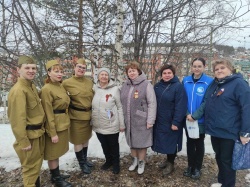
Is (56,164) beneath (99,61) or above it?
beneath

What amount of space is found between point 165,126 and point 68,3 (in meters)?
5.02

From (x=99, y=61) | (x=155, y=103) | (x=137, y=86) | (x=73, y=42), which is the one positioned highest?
(x=73, y=42)

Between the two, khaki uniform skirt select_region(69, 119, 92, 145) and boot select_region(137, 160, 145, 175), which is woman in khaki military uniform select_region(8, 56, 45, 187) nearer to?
khaki uniform skirt select_region(69, 119, 92, 145)

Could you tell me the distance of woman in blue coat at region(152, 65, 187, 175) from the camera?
3.08 metres

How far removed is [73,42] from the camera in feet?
18.6

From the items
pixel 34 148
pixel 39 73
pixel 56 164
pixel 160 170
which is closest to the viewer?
pixel 34 148

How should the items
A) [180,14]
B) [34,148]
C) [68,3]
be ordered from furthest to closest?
[68,3] < [180,14] < [34,148]

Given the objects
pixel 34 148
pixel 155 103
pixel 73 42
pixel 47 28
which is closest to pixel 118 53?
pixel 73 42

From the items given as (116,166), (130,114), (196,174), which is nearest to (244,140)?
(196,174)

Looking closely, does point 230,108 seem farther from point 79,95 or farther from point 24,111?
point 24,111

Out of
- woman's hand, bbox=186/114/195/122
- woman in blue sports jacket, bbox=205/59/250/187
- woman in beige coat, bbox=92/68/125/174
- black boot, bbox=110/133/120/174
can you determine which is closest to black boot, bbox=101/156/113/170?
black boot, bbox=110/133/120/174

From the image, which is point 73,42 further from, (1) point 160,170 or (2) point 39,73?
(1) point 160,170

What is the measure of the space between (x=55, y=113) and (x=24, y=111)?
52cm

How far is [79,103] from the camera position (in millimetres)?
3225
